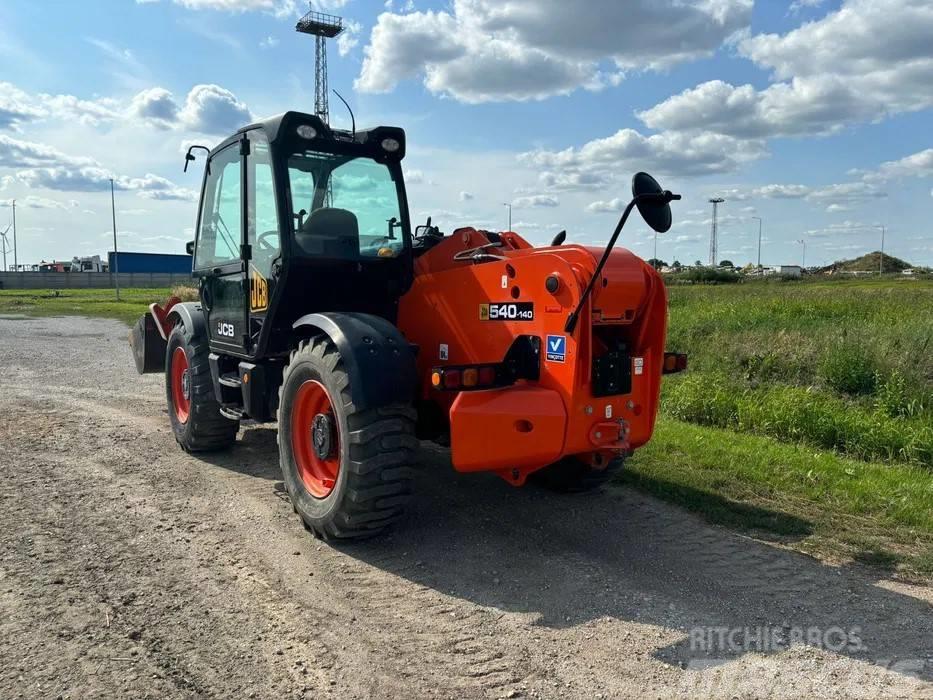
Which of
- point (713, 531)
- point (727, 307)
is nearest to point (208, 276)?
point (713, 531)

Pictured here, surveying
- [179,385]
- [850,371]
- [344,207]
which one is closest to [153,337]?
[179,385]

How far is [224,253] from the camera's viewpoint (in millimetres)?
6562

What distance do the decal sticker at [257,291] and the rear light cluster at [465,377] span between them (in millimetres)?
1911

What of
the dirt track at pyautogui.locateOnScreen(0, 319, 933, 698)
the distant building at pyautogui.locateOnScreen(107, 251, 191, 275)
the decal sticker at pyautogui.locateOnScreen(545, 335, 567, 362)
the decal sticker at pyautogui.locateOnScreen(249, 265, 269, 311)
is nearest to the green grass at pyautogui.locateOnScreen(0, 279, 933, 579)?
the dirt track at pyautogui.locateOnScreen(0, 319, 933, 698)

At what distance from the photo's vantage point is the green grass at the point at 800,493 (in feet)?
16.5

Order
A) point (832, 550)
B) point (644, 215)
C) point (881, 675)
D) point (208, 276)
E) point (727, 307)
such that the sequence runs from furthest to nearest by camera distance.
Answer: point (727, 307)
point (208, 276)
point (832, 550)
point (644, 215)
point (881, 675)

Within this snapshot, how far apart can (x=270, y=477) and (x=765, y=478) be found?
4249 mm

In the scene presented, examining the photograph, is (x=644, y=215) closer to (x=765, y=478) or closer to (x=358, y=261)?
(x=358, y=261)

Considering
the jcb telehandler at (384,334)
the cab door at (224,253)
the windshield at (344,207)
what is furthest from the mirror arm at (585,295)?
the cab door at (224,253)

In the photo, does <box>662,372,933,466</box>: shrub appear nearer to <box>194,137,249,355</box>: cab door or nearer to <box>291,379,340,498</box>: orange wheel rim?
<box>291,379,340,498</box>: orange wheel rim

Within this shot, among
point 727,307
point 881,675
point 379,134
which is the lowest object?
point 881,675

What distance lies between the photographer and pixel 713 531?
17.2 feet

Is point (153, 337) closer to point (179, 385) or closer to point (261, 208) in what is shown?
point (179, 385)

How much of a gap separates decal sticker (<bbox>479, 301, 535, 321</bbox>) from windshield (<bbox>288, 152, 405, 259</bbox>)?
45.7 inches
